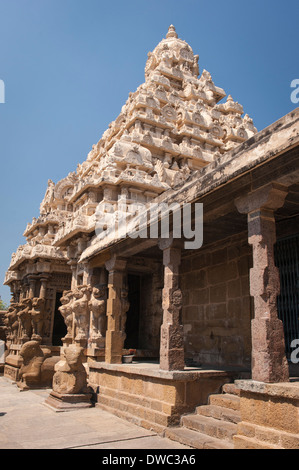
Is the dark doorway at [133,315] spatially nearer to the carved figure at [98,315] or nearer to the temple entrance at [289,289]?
the carved figure at [98,315]

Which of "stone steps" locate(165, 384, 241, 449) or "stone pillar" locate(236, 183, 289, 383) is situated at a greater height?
"stone pillar" locate(236, 183, 289, 383)

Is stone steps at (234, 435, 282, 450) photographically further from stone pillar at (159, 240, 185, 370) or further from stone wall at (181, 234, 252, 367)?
stone wall at (181, 234, 252, 367)

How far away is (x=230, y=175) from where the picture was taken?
189 inches

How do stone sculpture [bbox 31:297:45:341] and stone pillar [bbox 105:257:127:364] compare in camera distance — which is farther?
stone sculpture [bbox 31:297:45:341]

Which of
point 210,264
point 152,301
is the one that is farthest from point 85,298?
point 210,264

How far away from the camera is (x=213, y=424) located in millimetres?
5227

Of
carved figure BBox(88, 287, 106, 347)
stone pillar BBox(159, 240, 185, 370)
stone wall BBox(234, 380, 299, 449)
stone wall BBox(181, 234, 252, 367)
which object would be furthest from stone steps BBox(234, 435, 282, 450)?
carved figure BBox(88, 287, 106, 347)

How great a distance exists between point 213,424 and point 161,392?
1.05m

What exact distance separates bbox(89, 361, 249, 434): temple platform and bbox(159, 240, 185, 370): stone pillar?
0.21 metres

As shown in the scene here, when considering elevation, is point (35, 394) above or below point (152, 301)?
below

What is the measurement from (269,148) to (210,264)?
4.20m

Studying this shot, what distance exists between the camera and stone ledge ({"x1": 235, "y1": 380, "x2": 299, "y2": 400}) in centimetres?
386

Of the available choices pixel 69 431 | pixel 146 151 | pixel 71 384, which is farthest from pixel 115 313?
pixel 146 151
